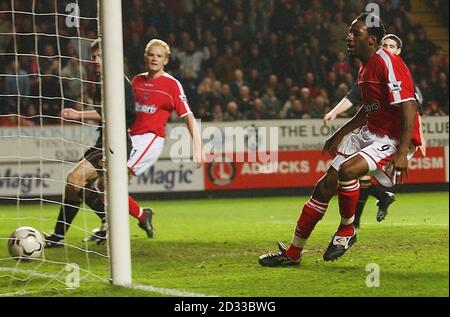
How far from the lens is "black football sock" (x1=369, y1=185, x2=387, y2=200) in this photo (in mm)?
8477

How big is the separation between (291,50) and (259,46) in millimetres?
543

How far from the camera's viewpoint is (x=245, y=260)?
6.73 meters

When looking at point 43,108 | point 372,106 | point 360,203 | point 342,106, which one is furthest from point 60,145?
point 372,106

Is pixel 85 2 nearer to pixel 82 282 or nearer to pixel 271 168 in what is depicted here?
pixel 271 168

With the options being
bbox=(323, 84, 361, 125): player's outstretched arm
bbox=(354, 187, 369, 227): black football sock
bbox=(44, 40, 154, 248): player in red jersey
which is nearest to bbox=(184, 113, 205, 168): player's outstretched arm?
bbox=(44, 40, 154, 248): player in red jersey

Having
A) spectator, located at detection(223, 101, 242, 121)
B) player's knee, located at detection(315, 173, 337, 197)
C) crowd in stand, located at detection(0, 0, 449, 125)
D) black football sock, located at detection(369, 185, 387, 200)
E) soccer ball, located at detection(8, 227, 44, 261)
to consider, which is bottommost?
soccer ball, located at detection(8, 227, 44, 261)

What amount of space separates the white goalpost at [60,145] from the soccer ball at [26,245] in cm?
7

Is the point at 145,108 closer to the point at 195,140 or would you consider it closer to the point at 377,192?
the point at 195,140

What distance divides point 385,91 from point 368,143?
0.37 m

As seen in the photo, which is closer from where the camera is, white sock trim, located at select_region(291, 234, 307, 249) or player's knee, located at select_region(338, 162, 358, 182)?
player's knee, located at select_region(338, 162, 358, 182)

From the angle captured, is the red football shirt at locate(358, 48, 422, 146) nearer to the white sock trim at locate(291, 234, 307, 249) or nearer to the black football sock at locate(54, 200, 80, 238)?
the white sock trim at locate(291, 234, 307, 249)

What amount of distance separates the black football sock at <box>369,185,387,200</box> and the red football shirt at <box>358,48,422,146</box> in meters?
2.20

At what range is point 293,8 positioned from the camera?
580 inches

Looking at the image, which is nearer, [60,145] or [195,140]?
[195,140]
